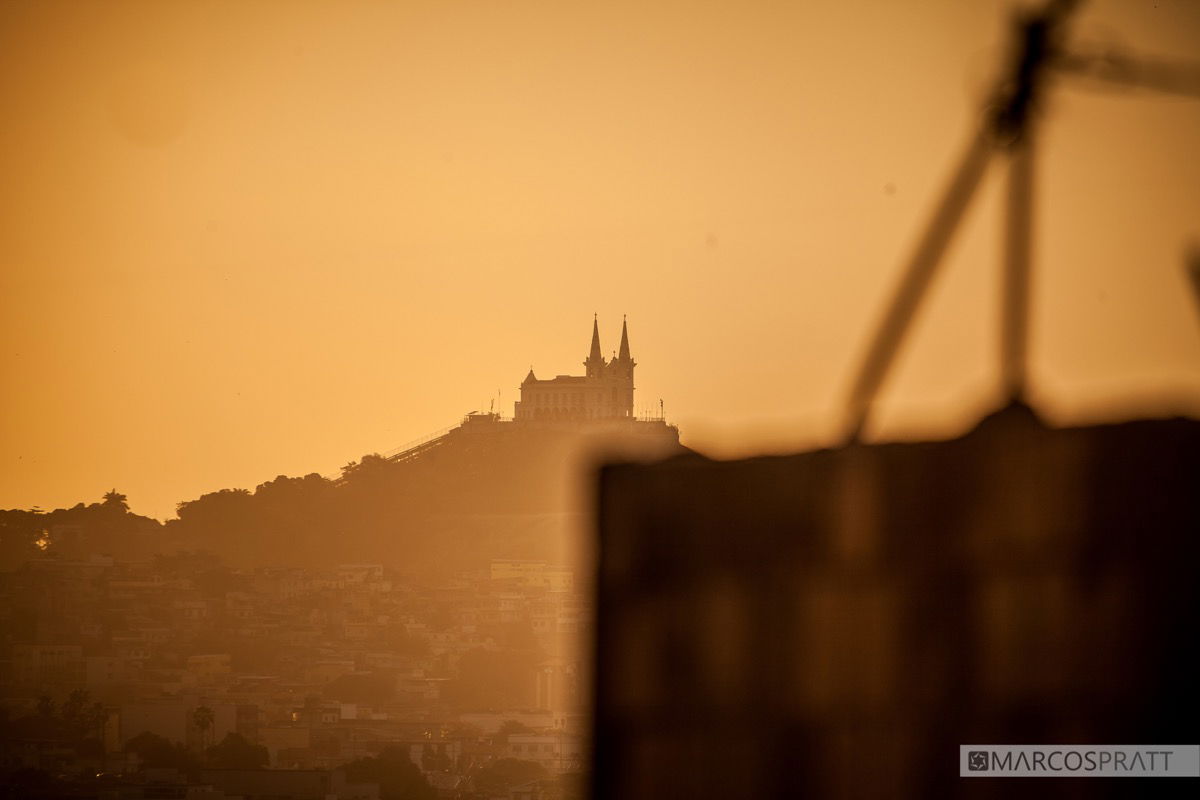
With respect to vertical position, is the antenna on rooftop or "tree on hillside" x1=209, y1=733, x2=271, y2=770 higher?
the antenna on rooftop

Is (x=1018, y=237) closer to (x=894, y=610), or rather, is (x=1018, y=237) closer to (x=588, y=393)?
(x=894, y=610)

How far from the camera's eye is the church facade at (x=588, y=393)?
420ft

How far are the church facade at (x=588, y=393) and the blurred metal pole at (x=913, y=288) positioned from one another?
118m

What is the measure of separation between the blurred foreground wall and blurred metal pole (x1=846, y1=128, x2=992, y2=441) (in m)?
0.25

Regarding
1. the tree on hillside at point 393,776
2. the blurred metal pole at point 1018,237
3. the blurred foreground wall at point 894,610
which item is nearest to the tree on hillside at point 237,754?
the tree on hillside at point 393,776

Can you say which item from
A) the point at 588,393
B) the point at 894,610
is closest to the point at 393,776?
the point at 894,610

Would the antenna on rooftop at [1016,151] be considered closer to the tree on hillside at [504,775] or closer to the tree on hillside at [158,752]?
the tree on hillside at [504,775]

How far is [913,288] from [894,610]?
40.9 inches

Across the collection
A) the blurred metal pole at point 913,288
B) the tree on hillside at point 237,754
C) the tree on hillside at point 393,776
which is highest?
the blurred metal pole at point 913,288

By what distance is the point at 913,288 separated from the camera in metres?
3.72

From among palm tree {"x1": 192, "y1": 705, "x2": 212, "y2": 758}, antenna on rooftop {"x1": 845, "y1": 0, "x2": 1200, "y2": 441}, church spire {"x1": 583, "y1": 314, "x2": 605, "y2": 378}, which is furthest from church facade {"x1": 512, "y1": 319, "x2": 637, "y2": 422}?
antenna on rooftop {"x1": 845, "y1": 0, "x2": 1200, "y2": 441}

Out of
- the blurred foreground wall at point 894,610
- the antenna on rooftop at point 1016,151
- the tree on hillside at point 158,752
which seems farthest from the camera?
the tree on hillside at point 158,752

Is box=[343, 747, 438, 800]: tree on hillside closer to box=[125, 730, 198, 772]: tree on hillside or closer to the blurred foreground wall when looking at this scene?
box=[125, 730, 198, 772]: tree on hillside

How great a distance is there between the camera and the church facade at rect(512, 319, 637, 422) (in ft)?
420
